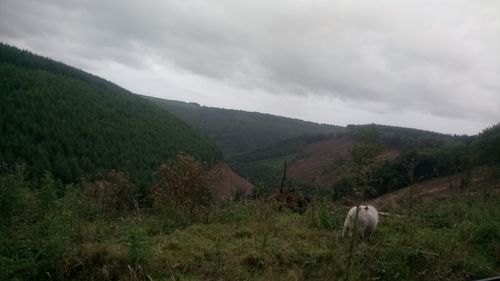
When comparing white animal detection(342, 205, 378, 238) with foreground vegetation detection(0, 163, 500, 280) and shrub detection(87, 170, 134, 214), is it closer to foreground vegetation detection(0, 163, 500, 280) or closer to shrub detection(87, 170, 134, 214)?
foreground vegetation detection(0, 163, 500, 280)

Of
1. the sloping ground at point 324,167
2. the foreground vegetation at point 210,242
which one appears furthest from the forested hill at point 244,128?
the foreground vegetation at point 210,242

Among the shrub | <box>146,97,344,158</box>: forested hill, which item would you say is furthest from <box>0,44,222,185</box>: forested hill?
<box>146,97,344,158</box>: forested hill

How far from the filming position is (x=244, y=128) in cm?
16812

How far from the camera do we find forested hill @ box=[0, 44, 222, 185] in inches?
2039

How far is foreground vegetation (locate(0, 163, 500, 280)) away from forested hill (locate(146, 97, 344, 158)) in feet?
396

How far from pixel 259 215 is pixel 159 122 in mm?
80751

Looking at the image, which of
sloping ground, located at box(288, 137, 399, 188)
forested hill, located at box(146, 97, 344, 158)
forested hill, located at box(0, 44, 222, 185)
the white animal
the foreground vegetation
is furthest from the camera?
forested hill, located at box(146, 97, 344, 158)

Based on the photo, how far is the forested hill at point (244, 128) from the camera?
14662 cm

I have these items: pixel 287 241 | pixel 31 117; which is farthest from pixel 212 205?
pixel 31 117

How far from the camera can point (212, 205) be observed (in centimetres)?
685

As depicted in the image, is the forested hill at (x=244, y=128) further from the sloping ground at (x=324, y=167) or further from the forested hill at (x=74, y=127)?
the forested hill at (x=74, y=127)

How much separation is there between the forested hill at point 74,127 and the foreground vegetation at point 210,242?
127ft

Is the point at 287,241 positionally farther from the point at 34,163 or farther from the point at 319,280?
the point at 34,163

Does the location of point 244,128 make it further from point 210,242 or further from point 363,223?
point 210,242
